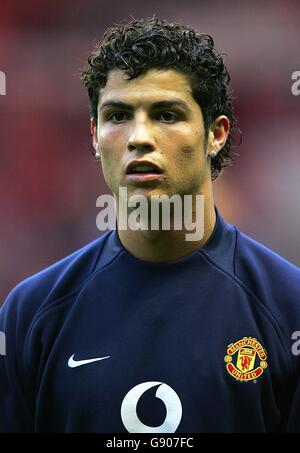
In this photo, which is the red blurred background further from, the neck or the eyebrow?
the eyebrow

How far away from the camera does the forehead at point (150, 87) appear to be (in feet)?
7.18

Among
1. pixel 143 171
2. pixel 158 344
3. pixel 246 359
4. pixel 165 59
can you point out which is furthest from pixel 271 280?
pixel 165 59

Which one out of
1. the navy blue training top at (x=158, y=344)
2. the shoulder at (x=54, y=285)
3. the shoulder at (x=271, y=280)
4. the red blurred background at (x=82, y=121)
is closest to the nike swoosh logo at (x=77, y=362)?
the navy blue training top at (x=158, y=344)

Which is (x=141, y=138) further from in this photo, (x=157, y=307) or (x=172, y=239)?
(x=157, y=307)

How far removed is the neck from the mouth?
0.47ft

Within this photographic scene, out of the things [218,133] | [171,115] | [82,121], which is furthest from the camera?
[82,121]

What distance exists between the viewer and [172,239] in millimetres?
2303

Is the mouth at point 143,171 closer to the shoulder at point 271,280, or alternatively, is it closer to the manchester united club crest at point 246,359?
the shoulder at point 271,280

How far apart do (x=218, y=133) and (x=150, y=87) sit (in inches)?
14.7

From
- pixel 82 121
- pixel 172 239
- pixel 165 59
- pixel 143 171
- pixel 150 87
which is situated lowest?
pixel 172 239

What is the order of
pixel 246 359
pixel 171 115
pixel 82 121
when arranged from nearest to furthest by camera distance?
pixel 246 359 < pixel 171 115 < pixel 82 121

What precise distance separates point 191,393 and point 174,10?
500 centimetres

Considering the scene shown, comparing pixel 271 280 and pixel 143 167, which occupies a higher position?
pixel 143 167

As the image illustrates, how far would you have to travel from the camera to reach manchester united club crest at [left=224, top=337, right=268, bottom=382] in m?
2.11
